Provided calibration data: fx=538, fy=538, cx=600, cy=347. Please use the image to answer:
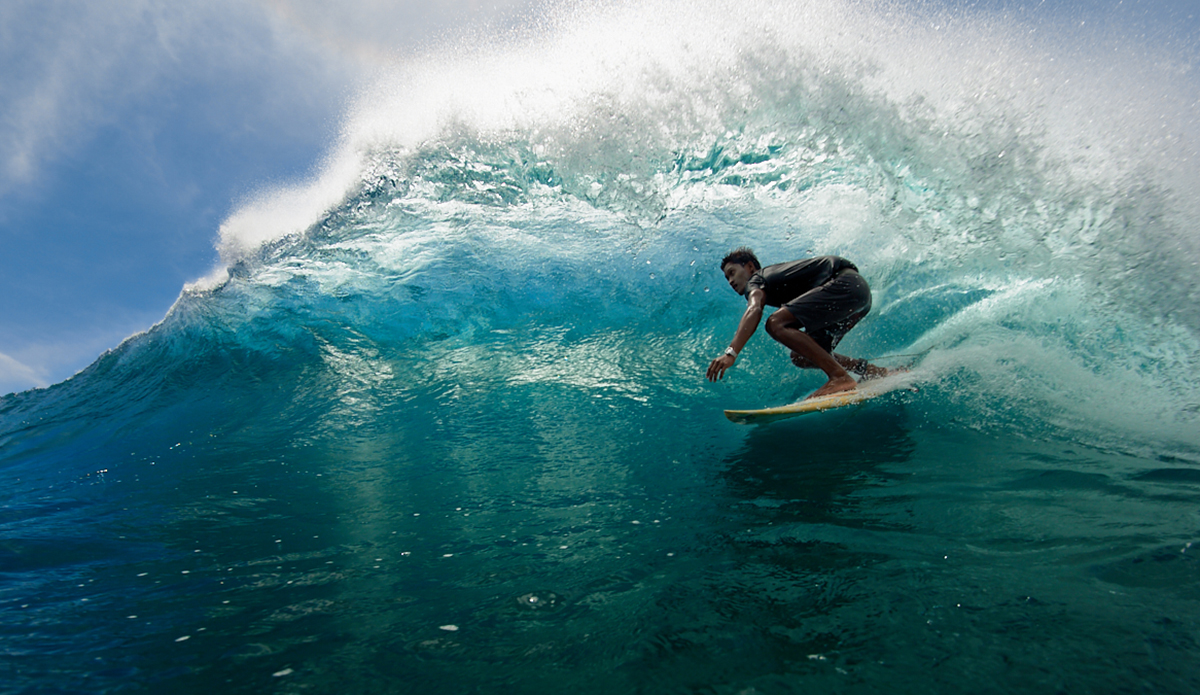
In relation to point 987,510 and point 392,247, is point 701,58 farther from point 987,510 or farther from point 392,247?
point 987,510

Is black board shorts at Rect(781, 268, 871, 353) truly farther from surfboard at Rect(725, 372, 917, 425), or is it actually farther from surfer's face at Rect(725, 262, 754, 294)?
surfboard at Rect(725, 372, 917, 425)

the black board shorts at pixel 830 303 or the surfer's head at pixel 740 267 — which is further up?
the surfer's head at pixel 740 267

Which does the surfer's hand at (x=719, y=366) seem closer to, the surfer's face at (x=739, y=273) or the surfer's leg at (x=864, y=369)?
the surfer's face at (x=739, y=273)

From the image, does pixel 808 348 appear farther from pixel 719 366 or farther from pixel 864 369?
pixel 719 366

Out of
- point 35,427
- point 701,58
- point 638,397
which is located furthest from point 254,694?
point 35,427

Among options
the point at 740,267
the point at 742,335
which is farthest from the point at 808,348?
the point at 740,267

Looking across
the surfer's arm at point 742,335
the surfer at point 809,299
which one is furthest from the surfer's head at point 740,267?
the surfer's arm at point 742,335

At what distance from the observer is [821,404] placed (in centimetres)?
433

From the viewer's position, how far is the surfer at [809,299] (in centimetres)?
450

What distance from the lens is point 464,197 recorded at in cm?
882

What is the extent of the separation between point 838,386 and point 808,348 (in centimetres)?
43

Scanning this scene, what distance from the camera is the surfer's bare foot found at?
4547 mm

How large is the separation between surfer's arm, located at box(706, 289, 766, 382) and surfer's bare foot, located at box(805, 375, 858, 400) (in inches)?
37.1

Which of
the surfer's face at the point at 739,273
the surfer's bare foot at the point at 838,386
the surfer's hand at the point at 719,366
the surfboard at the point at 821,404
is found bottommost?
the surfboard at the point at 821,404
